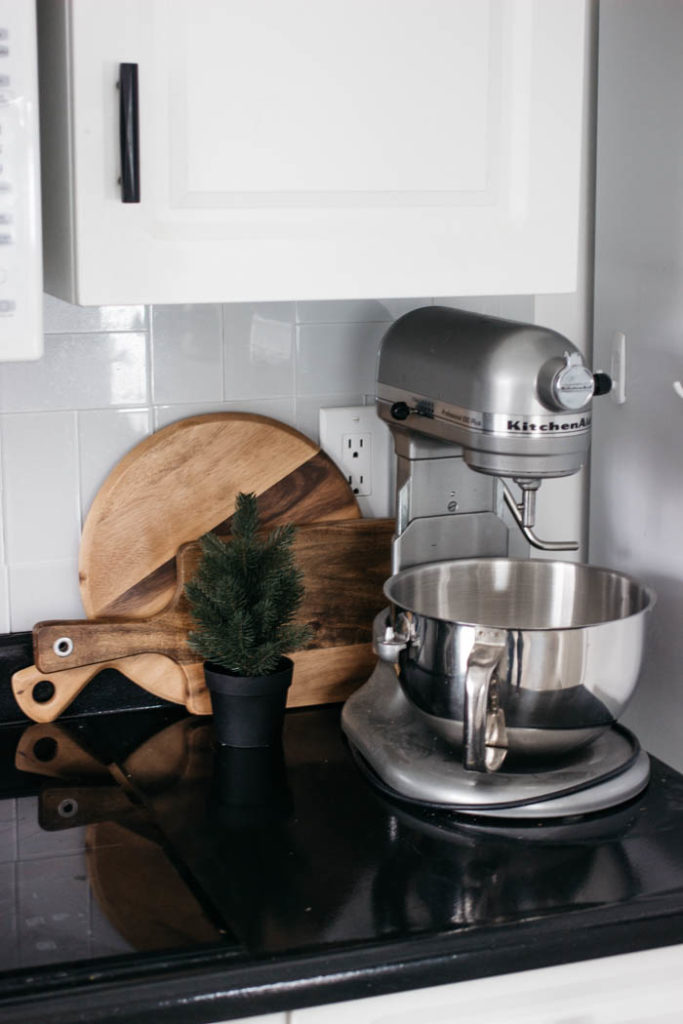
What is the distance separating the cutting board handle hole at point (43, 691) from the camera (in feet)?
4.83

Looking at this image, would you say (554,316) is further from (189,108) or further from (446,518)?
(189,108)

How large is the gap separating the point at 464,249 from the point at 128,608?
1.92ft

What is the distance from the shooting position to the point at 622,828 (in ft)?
4.07

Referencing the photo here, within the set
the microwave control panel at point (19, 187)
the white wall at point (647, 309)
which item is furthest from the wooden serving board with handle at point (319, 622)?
the microwave control panel at point (19, 187)

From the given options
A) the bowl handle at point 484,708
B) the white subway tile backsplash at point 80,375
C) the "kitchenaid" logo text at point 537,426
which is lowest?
the bowl handle at point 484,708

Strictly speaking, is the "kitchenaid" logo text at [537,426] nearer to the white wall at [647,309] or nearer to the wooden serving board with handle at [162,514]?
the white wall at [647,309]

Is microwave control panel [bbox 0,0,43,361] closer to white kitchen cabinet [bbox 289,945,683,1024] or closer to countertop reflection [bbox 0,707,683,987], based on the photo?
countertop reflection [bbox 0,707,683,987]

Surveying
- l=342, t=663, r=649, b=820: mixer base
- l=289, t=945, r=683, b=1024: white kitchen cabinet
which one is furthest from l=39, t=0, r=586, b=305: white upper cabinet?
l=289, t=945, r=683, b=1024: white kitchen cabinet

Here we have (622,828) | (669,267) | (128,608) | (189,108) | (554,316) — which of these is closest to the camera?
(189,108)

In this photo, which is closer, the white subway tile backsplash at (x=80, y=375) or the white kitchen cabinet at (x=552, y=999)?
the white kitchen cabinet at (x=552, y=999)

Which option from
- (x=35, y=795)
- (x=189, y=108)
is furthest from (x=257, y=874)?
(x=189, y=108)

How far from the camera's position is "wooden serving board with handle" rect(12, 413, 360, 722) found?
4.87 ft

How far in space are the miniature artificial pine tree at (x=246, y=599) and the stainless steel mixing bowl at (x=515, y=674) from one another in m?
0.12

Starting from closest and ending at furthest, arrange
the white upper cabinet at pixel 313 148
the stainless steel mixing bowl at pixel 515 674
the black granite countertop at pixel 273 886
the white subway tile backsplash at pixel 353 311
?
the black granite countertop at pixel 273 886
the white upper cabinet at pixel 313 148
the stainless steel mixing bowl at pixel 515 674
the white subway tile backsplash at pixel 353 311
